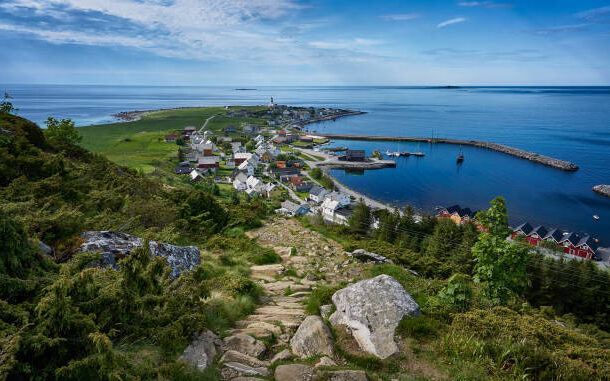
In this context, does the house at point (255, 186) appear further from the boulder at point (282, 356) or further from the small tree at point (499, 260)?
the boulder at point (282, 356)

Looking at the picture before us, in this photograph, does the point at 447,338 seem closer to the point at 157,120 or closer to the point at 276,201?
the point at 276,201

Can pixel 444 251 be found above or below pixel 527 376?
below

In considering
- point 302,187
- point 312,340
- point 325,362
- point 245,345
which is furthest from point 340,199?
point 325,362

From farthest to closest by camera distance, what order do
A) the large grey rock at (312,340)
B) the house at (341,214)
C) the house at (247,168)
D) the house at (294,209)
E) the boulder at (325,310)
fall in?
the house at (247,168)
the house at (294,209)
the house at (341,214)
the boulder at (325,310)
the large grey rock at (312,340)

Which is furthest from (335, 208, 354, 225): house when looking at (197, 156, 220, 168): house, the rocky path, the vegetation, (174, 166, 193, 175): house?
the vegetation

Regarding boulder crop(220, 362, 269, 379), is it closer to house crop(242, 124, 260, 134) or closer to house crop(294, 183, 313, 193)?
house crop(294, 183, 313, 193)

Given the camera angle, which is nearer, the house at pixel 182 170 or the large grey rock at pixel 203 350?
the large grey rock at pixel 203 350

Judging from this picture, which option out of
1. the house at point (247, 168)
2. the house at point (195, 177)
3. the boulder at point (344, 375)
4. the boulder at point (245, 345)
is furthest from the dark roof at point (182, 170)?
the boulder at point (344, 375)

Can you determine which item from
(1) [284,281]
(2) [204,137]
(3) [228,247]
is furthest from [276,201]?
(2) [204,137]
